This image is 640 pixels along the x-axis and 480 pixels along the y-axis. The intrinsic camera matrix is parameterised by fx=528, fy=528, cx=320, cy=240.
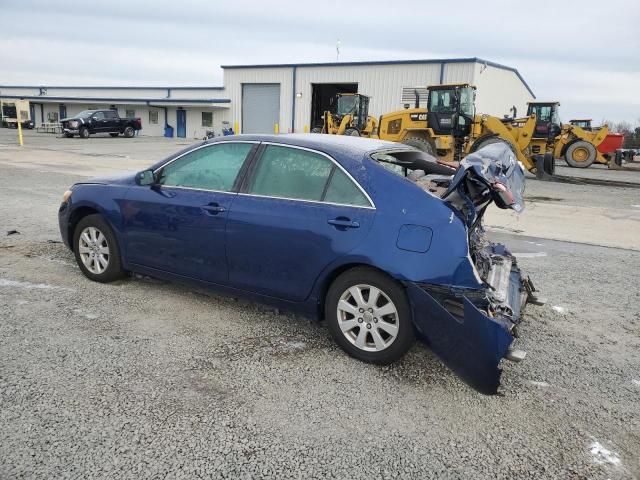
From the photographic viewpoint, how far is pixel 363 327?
3670 mm

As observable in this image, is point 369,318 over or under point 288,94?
under

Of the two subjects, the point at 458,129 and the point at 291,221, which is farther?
the point at 458,129

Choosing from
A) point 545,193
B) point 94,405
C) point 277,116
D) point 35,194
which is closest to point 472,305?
point 94,405

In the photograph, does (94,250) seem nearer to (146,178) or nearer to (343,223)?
(146,178)

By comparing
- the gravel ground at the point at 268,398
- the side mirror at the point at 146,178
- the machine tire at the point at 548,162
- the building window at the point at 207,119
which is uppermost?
the building window at the point at 207,119

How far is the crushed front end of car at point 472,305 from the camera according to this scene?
3.18 metres

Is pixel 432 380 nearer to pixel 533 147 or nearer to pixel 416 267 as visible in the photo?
pixel 416 267

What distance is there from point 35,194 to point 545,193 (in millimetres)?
12405

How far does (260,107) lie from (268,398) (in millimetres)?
38189

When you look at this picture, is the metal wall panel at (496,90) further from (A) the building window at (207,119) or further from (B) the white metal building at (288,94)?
(A) the building window at (207,119)

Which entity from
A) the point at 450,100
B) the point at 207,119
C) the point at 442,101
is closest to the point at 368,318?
the point at 450,100

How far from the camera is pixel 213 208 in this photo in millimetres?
4262

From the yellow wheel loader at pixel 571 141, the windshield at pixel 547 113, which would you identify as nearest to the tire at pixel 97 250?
the yellow wheel loader at pixel 571 141

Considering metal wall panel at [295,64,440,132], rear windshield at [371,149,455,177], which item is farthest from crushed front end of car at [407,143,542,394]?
metal wall panel at [295,64,440,132]
